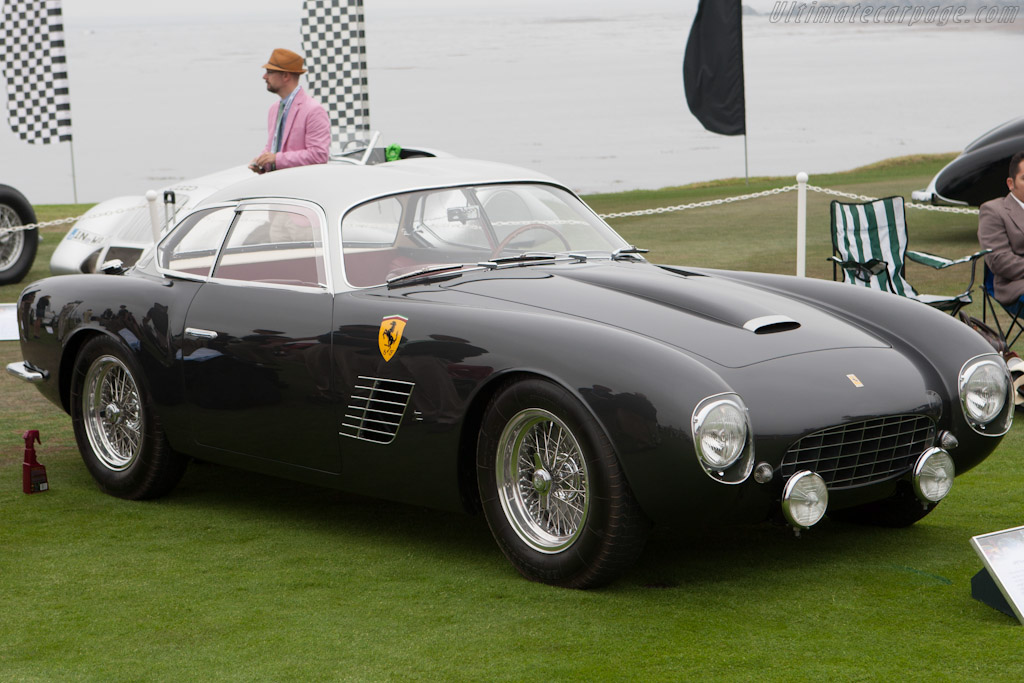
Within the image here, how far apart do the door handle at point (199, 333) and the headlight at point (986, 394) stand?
2.69 meters

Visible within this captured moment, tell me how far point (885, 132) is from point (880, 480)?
159 feet

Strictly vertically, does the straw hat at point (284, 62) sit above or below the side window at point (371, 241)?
above

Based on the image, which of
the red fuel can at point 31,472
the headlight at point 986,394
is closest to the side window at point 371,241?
the red fuel can at point 31,472

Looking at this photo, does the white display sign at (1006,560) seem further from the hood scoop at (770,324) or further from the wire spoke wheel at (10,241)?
the wire spoke wheel at (10,241)

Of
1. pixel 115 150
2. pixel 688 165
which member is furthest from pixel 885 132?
pixel 115 150

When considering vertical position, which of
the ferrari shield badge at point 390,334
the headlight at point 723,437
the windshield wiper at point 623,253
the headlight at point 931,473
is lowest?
the headlight at point 931,473

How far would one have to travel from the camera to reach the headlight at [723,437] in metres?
3.73

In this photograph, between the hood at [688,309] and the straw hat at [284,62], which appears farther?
the straw hat at [284,62]

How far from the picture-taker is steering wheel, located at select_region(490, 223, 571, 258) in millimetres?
5102

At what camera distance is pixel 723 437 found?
377cm

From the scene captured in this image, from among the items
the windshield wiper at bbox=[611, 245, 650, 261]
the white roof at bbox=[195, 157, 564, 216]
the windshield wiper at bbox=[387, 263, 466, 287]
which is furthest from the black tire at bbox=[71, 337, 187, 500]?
the windshield wiper at bbox=[611, 245, 650, 261]

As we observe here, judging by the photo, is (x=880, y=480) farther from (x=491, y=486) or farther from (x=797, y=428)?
(x=491, y=486)

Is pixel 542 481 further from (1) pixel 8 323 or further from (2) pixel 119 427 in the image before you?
(1) pixel 8 323

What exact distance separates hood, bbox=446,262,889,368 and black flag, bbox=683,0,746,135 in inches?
604
